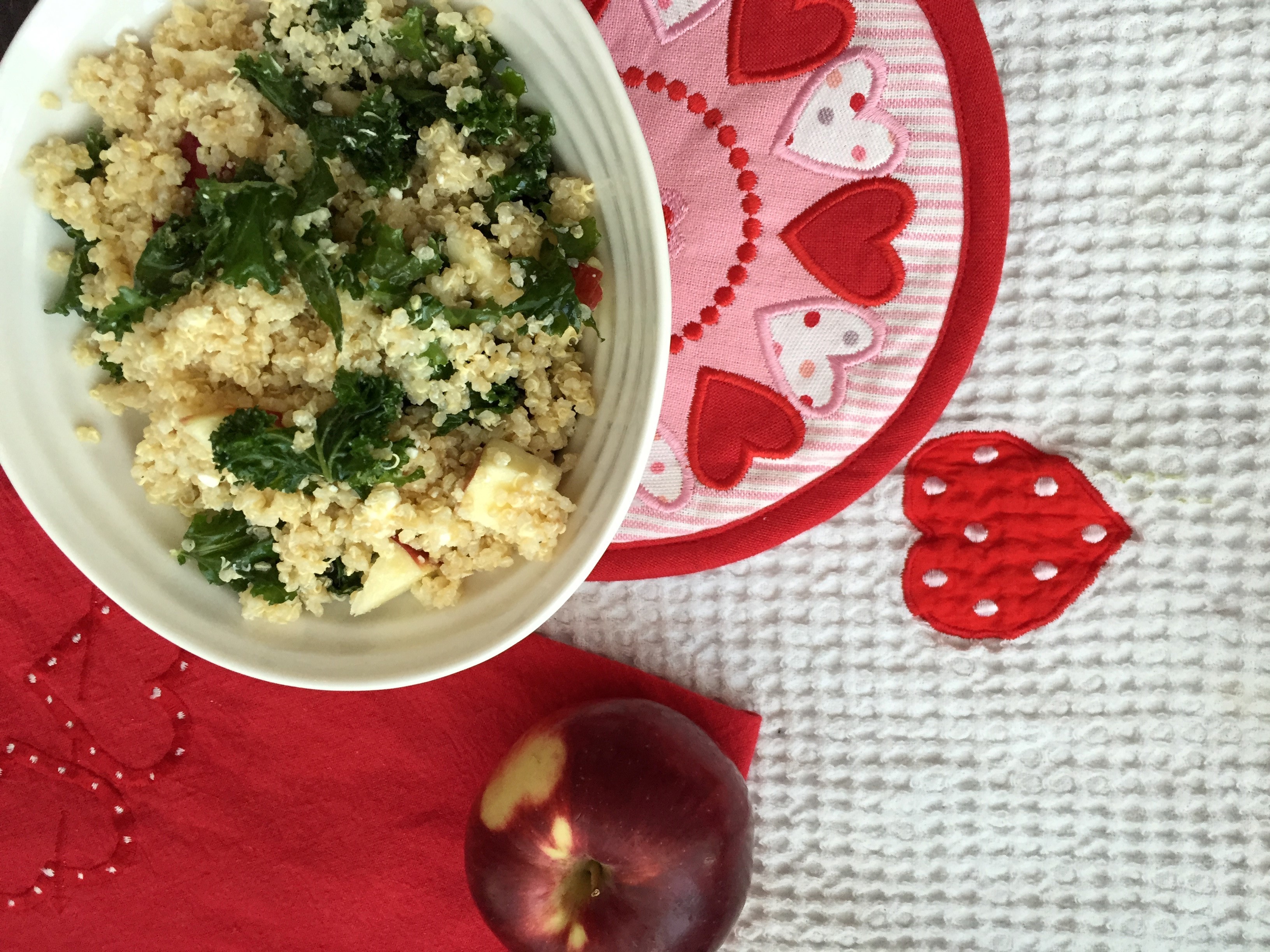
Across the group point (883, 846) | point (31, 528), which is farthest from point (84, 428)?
point (883, 846)

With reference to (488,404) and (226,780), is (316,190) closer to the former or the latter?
(488,404)

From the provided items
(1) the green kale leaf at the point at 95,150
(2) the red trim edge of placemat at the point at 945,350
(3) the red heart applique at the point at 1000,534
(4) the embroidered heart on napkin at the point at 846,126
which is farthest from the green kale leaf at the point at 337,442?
(3) the red heart applique at the point at 1000,534

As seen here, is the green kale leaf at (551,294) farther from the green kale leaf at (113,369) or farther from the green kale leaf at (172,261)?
the green kale leaf at (113,369)

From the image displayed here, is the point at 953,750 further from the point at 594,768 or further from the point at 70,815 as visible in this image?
the point at 70,815

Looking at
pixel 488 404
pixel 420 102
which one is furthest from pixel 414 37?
pixel 488 404

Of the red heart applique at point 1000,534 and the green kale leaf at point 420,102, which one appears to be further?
the red heart applique at point 1000,534

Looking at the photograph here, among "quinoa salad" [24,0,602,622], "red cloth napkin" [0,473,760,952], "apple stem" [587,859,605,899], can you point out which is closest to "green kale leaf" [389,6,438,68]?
"quinoa salad" [24,0,602,622]
